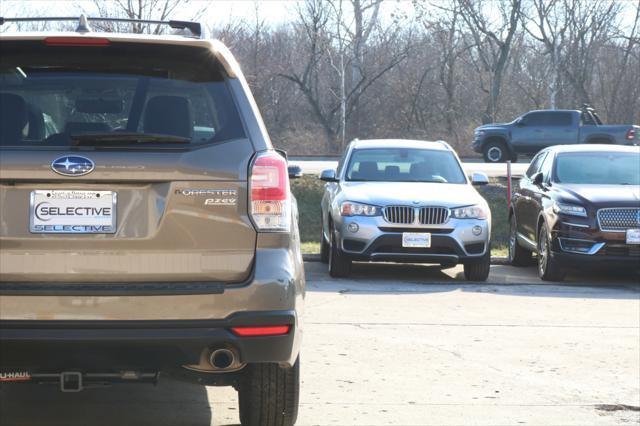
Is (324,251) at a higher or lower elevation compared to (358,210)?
lower

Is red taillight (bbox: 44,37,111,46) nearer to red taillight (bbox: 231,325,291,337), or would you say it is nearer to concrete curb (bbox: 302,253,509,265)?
red taillight (bbox: 231,325,291,337)

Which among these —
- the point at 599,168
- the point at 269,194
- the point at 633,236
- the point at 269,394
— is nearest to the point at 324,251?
the point at 599,168

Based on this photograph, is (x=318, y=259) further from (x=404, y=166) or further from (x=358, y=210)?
(x=358, y=210)

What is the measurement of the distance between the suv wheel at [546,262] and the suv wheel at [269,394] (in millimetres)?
7885

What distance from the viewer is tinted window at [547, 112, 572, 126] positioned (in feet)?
107

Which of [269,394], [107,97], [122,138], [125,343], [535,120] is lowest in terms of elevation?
[535,120]

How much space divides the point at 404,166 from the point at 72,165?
32.0ft

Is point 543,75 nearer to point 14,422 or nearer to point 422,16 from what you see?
point 422,16

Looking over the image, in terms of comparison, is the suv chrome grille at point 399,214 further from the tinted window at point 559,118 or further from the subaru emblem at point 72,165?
the tinted window at point 559,118

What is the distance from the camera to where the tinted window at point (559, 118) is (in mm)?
32531

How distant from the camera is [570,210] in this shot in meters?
12.6

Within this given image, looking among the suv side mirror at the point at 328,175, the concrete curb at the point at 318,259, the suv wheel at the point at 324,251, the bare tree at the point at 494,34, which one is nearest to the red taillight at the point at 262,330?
the suv side mirror at the point at 328,175

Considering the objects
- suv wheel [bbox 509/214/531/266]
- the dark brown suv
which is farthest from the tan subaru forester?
suv wheel [bbox 509/214/531/266]

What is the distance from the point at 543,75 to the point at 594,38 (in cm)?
286
